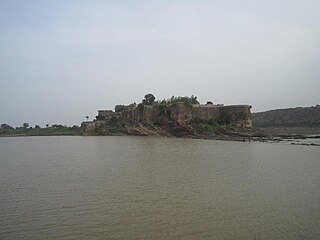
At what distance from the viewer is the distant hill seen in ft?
313

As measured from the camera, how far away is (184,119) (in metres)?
67.2

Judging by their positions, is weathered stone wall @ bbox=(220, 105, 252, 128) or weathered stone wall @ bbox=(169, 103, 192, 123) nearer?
weathered stone wall @ bbox=(169, 103, 192, 123)

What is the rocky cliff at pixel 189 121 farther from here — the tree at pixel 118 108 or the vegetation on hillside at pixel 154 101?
the tree at pixel 118 108

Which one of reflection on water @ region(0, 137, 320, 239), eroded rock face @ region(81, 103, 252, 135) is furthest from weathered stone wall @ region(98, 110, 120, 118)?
reflection on water @ region(0, 137, 320, 239)

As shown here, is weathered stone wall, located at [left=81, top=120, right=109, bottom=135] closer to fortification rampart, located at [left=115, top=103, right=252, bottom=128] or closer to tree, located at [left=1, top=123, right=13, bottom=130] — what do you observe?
fortification rampart, located at [left=115, top=103, right=252, bottom=128]

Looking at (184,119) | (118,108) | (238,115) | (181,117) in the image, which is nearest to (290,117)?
(238,115)

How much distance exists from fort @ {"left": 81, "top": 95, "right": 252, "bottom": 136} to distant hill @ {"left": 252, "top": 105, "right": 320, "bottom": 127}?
33886 mm

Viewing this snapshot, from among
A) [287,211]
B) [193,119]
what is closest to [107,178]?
[287,211]

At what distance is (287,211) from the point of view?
33.1 feet

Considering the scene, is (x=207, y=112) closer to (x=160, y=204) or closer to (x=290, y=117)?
(x=290, y=117)

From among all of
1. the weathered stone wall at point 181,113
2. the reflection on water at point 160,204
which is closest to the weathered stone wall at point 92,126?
the weathered stone wall at point 181,113

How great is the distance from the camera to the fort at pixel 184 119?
2580 inches

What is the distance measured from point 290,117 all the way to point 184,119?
185ft

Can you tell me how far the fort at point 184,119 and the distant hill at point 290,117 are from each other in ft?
111
